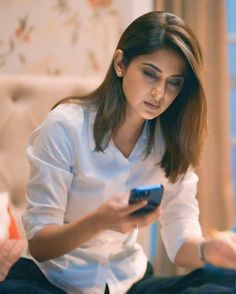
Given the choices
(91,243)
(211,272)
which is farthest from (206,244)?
(91,243)

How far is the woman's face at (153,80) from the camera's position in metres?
→ 1.26

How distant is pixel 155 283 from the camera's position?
1.37 metres

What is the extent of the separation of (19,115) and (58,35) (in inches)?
18.8

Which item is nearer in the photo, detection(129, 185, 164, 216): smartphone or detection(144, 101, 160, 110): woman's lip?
detection(129, 185, 164, 216): smartphone

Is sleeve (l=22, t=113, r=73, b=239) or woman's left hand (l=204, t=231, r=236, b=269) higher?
sleeve (l=22, t=113, r=73, b=239)

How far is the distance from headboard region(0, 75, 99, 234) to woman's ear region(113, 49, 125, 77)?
1.89 feet

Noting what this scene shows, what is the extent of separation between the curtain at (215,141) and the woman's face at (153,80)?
881 mm

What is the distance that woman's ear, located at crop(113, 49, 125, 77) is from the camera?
4.25 ft

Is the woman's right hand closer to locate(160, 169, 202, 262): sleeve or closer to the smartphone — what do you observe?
the smartphone

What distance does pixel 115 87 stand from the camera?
1.34 metres

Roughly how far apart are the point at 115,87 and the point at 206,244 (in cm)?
48

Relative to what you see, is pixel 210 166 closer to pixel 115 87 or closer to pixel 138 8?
pixel 138 8

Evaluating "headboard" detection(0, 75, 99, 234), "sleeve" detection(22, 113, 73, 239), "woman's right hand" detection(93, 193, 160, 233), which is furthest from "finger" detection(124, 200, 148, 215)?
"headboard" detection(0, 75, 99, 234)

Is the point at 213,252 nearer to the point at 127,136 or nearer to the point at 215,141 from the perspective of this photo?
the point at 127,136
